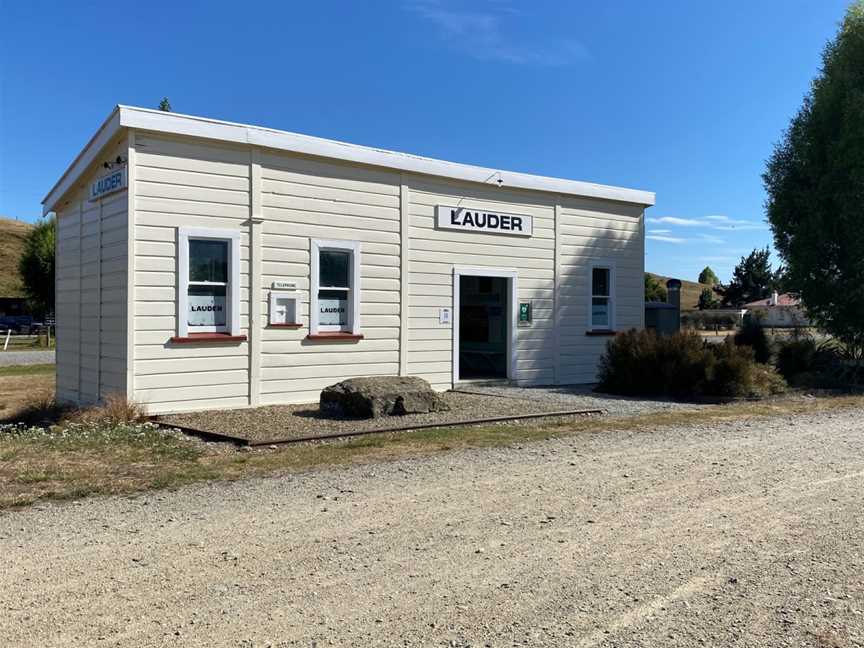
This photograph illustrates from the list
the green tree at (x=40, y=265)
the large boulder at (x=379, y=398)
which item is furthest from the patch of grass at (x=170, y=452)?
the green tree at (x=40, y=265)

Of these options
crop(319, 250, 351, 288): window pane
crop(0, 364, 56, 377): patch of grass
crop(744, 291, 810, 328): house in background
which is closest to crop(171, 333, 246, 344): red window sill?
crop(319, 250, 351, 288): window pane

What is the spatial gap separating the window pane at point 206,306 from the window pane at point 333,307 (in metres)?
1.75

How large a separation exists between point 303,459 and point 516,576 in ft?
13.2

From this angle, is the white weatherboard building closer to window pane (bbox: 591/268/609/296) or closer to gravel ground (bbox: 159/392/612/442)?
window pane (bbox: 591/268/609/296)

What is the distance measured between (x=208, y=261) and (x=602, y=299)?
357 inches

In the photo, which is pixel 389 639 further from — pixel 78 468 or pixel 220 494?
pixel 78 468

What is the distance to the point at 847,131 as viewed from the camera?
55.2 feet

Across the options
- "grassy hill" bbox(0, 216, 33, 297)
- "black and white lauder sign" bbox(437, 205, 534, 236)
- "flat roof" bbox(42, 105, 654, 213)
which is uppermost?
"grassy hill" bbox(0, 216, 33, 297)

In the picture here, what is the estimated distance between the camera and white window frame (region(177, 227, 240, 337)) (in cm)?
1140

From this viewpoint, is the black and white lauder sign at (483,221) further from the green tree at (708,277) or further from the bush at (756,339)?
the green tree at (708,277)

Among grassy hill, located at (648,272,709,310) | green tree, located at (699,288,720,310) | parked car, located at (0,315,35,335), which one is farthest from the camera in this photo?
grassy hill, located at (648,272,709,310)

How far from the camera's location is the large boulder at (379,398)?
11031 mm

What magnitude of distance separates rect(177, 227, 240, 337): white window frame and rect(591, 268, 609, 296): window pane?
8428 millimetres

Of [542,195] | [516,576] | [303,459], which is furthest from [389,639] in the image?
[542,195]
